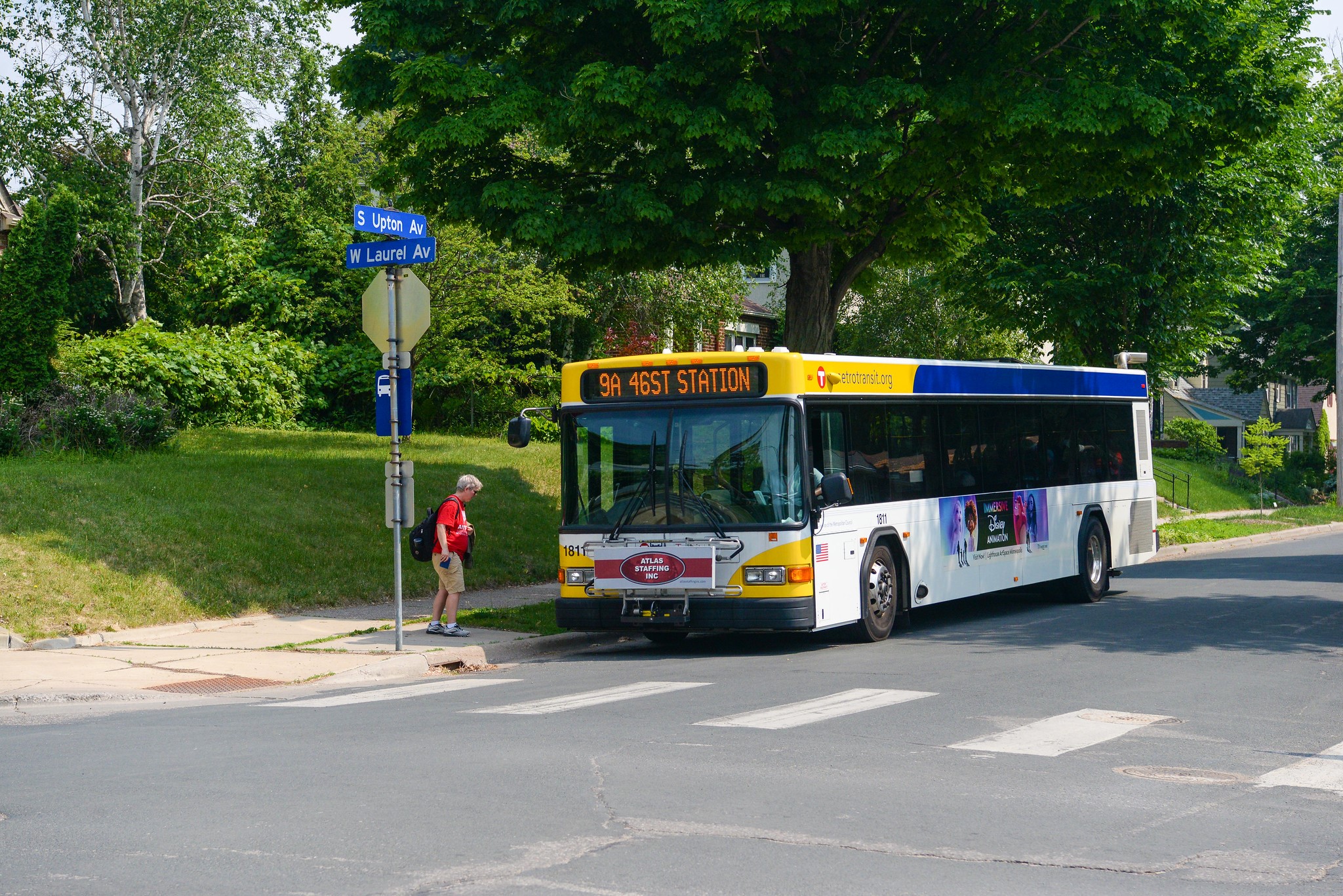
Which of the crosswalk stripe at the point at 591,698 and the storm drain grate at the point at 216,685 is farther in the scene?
the storm drain grate at the point at 216,685

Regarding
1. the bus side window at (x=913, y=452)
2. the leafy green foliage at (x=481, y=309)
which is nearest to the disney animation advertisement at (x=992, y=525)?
the bus side window at (x=913, y=452)

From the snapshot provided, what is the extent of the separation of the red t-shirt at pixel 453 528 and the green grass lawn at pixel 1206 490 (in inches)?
1128

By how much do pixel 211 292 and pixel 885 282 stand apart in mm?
21419

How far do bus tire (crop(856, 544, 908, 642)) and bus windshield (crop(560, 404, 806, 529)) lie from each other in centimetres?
144

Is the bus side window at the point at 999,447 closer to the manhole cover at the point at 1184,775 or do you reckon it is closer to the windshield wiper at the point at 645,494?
the windshield wiper at the point at 645,494

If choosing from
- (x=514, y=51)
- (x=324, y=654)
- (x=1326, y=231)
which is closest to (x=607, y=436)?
(x=324, y=654)

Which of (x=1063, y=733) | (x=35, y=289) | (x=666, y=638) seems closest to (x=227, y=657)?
(x=666, y=638)

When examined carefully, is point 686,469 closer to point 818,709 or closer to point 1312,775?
point 818,709

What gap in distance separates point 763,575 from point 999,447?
489cm

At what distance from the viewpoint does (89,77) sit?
1587 inches

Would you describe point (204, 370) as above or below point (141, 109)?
below

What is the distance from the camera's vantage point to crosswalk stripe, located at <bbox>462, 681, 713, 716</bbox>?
32.3 feet

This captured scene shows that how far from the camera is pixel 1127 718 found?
30.8 feet

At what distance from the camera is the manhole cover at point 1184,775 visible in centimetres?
743
